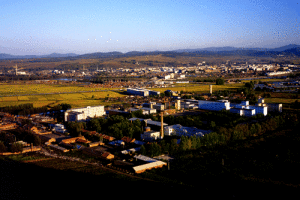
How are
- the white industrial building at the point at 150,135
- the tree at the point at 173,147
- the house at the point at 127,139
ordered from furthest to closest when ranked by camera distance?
1. the white industrial building at the point at 150,135
2. the house at the point at 127,139
3. the tree at the point at 173,147

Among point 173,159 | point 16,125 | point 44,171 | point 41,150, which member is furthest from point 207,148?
point 16,125

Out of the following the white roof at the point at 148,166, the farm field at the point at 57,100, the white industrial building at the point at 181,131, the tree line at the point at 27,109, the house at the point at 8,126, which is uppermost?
the farm field at the point at 57,100

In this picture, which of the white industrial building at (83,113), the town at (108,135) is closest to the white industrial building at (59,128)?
the town at (108,135)

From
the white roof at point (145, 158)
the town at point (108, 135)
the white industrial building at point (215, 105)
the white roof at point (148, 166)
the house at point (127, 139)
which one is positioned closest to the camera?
the white roof at point (148, 166)

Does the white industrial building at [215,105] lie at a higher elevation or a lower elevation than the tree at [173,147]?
higher

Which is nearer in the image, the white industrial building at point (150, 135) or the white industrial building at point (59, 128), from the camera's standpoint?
the white industrial building at point (150, 135)

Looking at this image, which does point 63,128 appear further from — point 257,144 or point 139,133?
point 257,144

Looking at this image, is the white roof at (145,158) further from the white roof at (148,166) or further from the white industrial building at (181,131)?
the white industrial building at (181,131)
